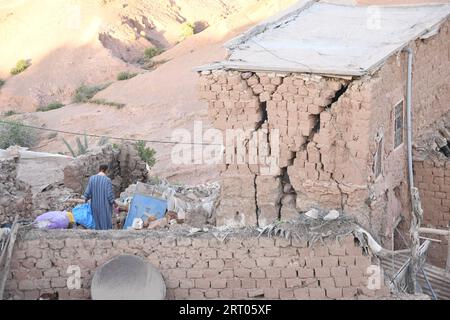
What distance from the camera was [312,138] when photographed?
11.2m

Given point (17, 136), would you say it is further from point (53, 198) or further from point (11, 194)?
point (11, 194)

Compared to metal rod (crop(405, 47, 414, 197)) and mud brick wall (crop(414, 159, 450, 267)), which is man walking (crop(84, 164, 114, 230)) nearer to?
metal rod (crop(405, 47, 414, 197))

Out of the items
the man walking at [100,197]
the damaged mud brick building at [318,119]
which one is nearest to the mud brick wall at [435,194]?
the damaged mud brick building at [318,119]

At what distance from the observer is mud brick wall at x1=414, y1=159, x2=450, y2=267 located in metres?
12.9

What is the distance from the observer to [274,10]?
27219 millimetres

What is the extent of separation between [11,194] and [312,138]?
371cm

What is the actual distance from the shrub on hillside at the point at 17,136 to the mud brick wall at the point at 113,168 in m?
10.0

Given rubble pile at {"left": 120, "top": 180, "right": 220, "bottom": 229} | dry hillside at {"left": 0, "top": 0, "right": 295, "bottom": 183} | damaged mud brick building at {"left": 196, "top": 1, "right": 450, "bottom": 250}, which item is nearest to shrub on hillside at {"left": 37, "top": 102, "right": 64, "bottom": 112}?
dry hillside at {"left": 0, "top": 0, "right": 295, "bottom": 183}

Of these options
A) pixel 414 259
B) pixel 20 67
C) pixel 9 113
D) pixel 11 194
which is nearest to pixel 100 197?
pixel 11 194

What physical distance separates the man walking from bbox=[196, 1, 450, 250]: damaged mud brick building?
156 cm

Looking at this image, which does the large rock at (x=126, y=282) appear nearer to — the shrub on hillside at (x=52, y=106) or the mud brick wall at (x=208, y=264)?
the mud brick wall at (x=208, y=264)

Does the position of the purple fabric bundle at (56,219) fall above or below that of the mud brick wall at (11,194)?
below

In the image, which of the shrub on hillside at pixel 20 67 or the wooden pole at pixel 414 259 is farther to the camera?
the shrub on hillside at pixel 20 67

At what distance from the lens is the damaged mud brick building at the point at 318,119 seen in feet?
35.7
